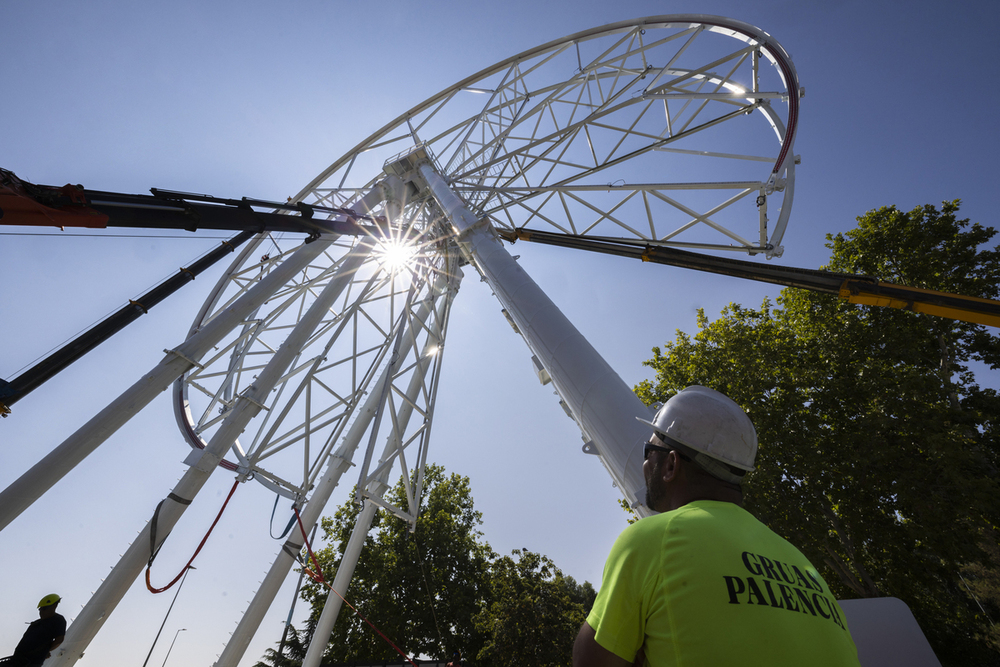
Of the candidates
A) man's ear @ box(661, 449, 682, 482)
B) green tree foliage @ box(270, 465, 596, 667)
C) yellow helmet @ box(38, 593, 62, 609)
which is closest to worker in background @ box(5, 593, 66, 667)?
yellow helmet @ box(38, 593, 62, 609)

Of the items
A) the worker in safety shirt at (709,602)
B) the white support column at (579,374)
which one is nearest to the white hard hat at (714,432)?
the worker in safety shirt at (709,602)

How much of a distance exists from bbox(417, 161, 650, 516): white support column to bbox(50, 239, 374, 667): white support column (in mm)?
3926

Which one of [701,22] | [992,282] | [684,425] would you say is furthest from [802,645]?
[992,282]

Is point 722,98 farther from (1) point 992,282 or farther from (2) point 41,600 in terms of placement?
(1) point 992,282

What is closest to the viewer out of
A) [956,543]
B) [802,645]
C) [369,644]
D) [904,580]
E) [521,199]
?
[802,645]

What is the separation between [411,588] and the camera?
22.8 m

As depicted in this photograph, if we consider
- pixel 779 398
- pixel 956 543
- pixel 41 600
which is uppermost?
pixel 779 398

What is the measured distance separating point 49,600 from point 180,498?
1.59m

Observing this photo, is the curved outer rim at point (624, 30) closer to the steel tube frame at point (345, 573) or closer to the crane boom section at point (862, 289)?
the crane boom section at point (862, 289)

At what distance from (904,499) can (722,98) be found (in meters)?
12.9

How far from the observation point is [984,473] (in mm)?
12578

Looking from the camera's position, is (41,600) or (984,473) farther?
(984,473)

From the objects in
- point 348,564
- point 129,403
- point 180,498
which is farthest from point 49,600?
point 348,564

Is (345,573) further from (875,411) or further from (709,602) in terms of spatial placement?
(875,411)
